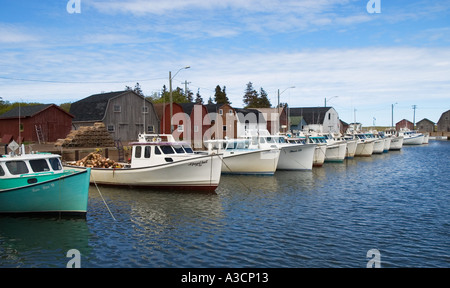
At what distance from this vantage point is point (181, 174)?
22234 millimetres

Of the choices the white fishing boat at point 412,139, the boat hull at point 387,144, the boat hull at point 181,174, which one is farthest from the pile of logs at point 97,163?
the white fishing boat at point 412,139

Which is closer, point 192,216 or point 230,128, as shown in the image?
point 192,216

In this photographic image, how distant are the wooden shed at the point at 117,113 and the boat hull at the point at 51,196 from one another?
32431 millimetres

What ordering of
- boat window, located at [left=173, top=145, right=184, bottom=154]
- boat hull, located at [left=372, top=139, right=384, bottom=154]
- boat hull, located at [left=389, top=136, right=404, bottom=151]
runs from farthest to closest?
boat hull, located at [left=389, top=136, right=404, bottom=151]
boat hull, located at [left=372, top=139, right=384, bottom=154]
boat window, located at [left=173, top=145, right=184, bottom=154]

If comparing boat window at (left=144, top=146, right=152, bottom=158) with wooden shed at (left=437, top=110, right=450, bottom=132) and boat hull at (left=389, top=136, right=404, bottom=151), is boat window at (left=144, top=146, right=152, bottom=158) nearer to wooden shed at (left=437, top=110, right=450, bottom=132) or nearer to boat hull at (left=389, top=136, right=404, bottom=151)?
boat hull at (left=389, top=136, right=404, bottom=151)

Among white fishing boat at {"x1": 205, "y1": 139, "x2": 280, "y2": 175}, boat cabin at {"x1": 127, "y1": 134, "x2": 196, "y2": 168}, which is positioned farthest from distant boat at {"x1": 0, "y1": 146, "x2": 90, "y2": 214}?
white fishing boat at {"x1": 205, "y1": 139, "x2": 280, "y2": 175}

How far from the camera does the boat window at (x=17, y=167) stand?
16.4 m

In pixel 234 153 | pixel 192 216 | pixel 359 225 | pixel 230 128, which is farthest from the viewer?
pixel 230 128

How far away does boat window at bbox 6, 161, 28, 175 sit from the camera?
1640 cm

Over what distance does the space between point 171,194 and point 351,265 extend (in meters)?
12.6

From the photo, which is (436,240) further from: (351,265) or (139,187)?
(139,187)

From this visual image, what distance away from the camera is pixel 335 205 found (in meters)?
19.5

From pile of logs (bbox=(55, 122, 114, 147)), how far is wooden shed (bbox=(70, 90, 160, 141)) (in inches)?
303
